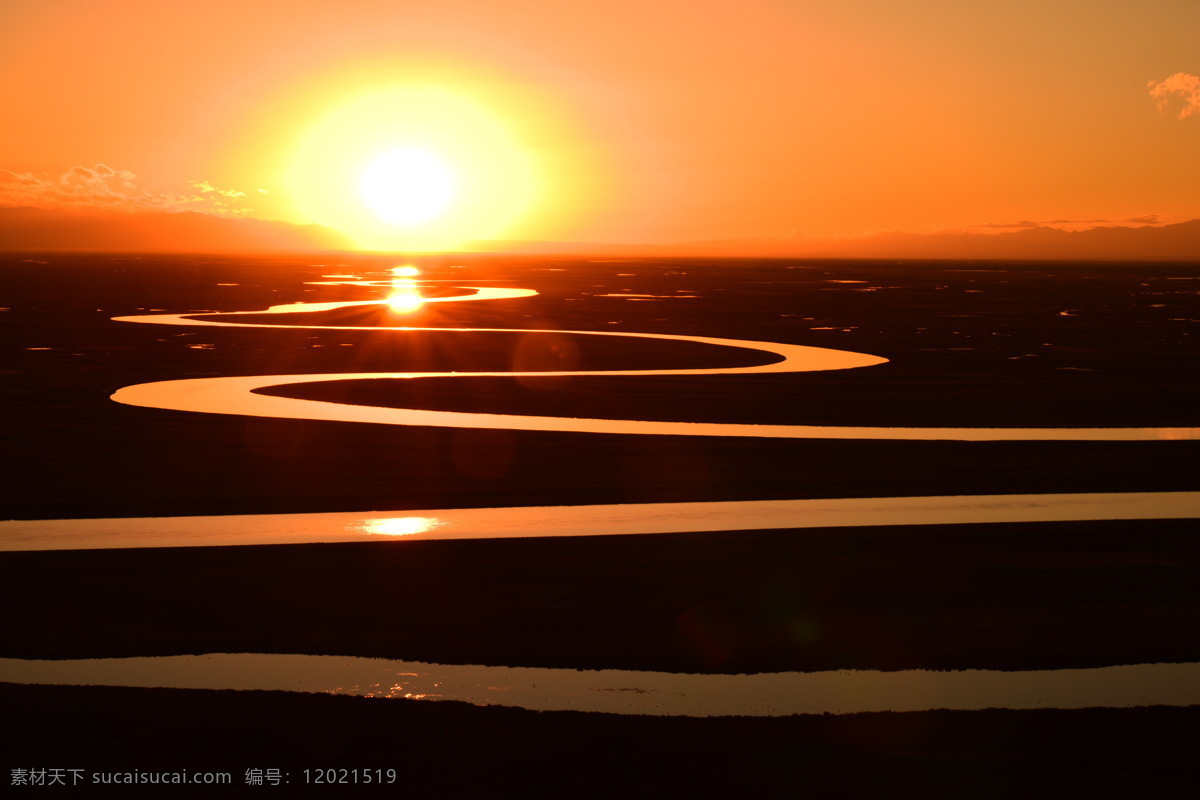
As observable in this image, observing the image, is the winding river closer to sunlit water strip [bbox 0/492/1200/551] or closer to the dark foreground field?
sunlit water strip [bbox 0/492/1200/551]

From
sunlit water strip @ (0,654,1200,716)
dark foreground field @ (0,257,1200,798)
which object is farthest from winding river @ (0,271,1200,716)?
dark foreground field @ (0,257,1200,798)

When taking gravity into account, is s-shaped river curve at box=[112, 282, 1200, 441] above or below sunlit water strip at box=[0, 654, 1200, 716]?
below

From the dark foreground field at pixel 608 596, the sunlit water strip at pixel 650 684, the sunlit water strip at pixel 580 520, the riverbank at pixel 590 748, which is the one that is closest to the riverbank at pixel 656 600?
the dark foreground field at pixel 608 596

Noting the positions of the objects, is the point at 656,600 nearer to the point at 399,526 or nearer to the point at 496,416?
the point at 399,526

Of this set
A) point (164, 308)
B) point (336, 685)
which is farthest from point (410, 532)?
point (164, 308)

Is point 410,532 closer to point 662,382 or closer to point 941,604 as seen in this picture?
point 941,604

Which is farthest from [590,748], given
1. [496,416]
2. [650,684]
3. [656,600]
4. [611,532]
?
[496,416]
